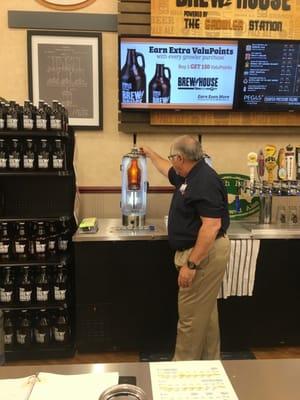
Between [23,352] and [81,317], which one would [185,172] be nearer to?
[81,317]

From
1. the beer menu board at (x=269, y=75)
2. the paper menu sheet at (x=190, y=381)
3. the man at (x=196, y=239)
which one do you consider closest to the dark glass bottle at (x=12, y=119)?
the man at (x=196, y=239)

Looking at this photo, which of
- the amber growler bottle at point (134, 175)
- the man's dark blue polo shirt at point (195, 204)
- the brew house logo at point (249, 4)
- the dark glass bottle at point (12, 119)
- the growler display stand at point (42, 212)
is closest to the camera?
the man's dark blue polo shirt at point (195, 204)

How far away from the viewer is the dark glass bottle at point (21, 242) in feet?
9.98

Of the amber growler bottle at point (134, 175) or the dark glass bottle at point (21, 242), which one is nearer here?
the dark glass bottle at point (21, 242)

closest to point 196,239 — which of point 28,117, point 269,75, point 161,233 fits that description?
point 161,233

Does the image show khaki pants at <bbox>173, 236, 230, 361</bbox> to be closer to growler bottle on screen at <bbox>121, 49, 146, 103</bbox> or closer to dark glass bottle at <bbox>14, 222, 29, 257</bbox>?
dark glass bottle at <bbox>14, 222, 29, 257</bbox>

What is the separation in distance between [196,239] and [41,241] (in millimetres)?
1216

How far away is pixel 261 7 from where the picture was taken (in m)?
3.54

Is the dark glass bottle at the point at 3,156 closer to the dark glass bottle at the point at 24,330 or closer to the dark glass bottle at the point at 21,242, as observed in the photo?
the dark glass bottle at the point at 21,242

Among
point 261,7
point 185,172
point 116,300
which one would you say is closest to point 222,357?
point 116,300

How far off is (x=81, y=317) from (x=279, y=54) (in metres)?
2.69

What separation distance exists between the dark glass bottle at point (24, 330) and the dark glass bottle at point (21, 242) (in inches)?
18.3

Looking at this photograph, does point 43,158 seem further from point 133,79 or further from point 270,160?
point 270,160

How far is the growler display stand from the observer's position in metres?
3.02
